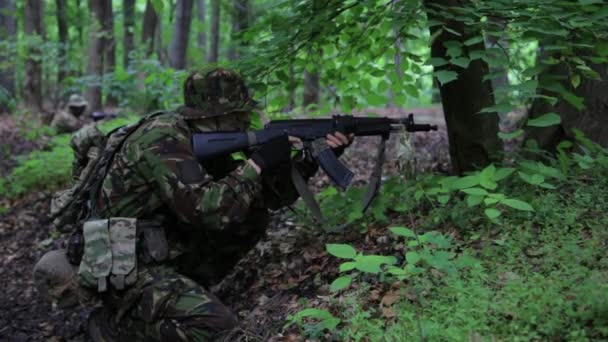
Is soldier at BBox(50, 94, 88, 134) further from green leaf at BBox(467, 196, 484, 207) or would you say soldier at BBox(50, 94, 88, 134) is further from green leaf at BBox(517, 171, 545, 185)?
green leaf at BBox(517, 171, 545, 185)

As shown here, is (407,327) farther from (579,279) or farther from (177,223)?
(177,223)

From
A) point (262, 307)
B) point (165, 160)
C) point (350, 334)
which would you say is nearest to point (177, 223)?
point (165, 160)

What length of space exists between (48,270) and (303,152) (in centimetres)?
200

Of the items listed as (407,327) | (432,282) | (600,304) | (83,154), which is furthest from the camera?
(83,154)

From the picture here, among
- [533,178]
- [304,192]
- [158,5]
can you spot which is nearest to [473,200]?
[533,178]

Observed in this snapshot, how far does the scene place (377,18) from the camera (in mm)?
4031

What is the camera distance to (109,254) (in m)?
3.50

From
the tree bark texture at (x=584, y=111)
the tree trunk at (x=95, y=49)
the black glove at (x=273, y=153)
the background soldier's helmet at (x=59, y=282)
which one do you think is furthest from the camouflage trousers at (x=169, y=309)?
the tree trunk at (x=95, y=49)

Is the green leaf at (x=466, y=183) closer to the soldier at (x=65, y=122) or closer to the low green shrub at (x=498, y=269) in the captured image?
the low green shrub at (x=498, y=269)

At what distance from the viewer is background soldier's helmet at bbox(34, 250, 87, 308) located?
3684 millimetres

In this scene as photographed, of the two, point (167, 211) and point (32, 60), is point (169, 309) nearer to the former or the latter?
point (167, 211)

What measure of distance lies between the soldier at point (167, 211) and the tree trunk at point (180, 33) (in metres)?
6.03

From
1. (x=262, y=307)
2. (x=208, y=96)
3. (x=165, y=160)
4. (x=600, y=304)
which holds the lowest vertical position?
(x=262, y=307)

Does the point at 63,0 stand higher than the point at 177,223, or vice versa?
the point at 63,0
